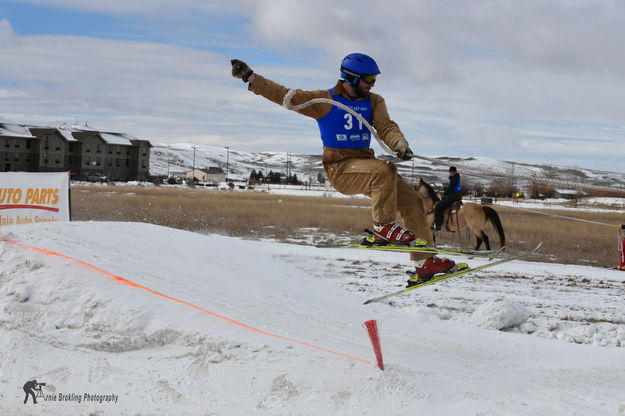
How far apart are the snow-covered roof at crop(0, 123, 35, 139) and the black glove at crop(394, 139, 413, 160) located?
298 feet

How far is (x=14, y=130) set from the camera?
8406cm

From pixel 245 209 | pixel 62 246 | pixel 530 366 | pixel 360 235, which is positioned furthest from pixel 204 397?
pixel 245 209

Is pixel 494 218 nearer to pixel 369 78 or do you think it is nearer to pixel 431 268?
pixel 431 268

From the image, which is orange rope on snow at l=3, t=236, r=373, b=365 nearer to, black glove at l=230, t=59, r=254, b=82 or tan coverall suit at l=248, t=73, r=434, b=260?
tan coverall suit at l=248, t=73, r=434, b=260

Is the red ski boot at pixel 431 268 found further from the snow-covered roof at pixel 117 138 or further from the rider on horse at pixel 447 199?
the snow-covered roof at pixel 117 138

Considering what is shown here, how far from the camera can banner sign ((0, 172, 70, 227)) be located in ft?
48.0

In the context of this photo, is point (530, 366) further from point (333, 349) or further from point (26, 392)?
point (26, 392)

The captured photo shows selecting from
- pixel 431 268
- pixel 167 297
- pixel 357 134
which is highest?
pixel 357 134

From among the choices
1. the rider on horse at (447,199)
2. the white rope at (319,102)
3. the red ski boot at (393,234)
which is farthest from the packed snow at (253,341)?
the rider on horse at (447,199)

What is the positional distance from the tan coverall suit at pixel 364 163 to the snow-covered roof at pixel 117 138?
96376 millimetres

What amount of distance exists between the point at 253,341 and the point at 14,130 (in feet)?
303

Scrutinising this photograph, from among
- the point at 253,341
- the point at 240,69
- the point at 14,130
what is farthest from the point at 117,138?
the point at 253,341

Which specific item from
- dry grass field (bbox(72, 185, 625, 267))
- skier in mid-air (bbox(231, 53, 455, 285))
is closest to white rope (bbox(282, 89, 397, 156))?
skier in mid-air (bbox(231, 53, 455, 285))

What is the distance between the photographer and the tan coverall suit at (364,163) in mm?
5852
